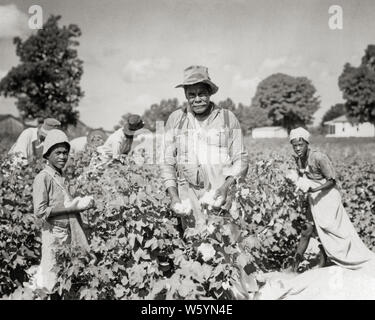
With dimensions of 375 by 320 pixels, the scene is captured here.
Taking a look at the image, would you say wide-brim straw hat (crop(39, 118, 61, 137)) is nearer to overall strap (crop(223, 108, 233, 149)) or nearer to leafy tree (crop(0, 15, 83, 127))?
overall strap (crop(223, 108, 233, 149))

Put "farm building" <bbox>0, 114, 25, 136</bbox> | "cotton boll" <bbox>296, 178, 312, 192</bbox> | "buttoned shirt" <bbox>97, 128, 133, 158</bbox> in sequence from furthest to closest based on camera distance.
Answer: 1. "farm building" <bbox>0, 114, 25, 136</bbox>
2. "buttoned shirt" <bbox>97, 128, 133, 158</bbox>
3. "cotton boll" <bbox>296, 178, 312, 192</bbox>

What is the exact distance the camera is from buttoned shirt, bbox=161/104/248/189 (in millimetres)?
2887

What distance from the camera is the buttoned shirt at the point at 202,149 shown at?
289 centimetres

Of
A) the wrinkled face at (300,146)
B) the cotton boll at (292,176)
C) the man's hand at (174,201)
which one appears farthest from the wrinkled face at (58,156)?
the wrinkled face at (300,146)

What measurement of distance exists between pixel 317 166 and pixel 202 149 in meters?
1.93

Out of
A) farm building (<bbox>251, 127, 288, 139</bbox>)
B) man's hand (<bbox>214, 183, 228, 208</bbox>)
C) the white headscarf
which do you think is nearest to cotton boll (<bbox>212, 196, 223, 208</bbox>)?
man's hand (<bbox>214, 183, 228, 208</bbox>)

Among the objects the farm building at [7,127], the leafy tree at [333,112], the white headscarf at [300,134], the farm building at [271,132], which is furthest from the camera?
the leafy tree at [333,112]

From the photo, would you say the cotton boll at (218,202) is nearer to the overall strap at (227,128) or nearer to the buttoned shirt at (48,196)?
the overall strap at (227,128)

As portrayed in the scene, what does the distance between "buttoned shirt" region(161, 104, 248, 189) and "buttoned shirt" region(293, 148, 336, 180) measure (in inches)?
66.5

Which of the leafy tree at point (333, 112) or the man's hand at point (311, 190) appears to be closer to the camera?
the man's hand at point (311, 190)

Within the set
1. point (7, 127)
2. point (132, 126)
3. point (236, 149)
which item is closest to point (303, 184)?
point (236, 149)

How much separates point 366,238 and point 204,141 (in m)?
3.36

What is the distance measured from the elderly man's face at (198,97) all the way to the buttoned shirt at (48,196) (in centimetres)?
108
